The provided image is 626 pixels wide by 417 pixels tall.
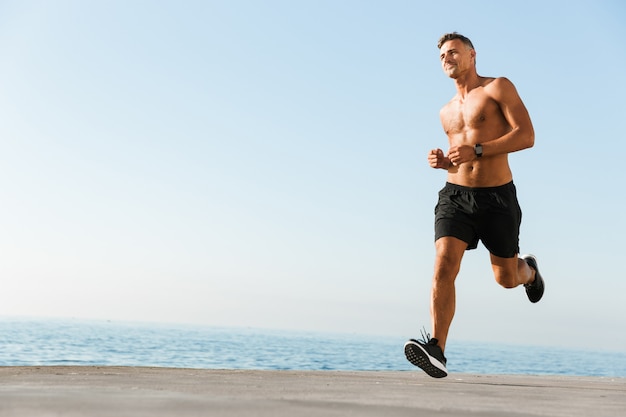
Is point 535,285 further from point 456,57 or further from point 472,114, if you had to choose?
Result: point 456,57

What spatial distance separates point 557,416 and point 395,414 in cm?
72

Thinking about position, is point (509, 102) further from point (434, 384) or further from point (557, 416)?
point (557, 416)

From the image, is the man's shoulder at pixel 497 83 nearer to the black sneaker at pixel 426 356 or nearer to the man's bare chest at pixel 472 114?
the man's bare chest at pixel 472 114

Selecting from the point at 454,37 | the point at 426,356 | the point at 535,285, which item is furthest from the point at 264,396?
the point at 535,285

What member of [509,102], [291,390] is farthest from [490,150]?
[291,390]

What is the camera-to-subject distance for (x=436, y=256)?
221 inches

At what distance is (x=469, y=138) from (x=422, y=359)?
1.64 metres

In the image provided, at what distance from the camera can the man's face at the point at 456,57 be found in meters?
5.81

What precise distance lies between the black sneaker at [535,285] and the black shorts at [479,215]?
50.1 inches

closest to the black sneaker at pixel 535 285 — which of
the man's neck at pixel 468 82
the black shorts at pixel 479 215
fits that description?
the black shorts at pixel 479 215

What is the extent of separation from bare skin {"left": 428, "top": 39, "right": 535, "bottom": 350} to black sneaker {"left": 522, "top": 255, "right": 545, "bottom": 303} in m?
1.02

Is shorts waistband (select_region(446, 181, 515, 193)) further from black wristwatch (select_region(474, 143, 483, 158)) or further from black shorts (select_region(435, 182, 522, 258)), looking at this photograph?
black wristwatch (select_region(474, 143, 483, 158))

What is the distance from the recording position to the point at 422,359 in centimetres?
522

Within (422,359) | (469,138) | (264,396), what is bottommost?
(264,396)
